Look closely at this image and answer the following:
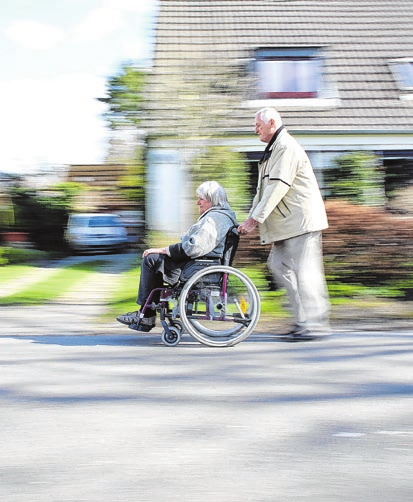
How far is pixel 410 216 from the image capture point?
31.8 ft

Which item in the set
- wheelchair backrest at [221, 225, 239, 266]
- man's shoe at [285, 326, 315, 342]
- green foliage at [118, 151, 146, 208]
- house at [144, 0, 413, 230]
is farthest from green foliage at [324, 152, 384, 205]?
green foliage at [118, 151, 146, 208]

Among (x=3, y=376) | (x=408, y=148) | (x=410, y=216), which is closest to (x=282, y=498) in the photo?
(x=3, y=376)

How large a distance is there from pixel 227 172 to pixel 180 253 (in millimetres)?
4216

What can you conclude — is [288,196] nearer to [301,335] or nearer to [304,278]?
[304,278]

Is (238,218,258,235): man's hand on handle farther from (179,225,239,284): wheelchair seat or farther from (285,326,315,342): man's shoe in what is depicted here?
(285,326,315,342): man's shoe

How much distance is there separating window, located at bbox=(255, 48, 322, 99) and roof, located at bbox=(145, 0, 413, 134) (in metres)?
0.21

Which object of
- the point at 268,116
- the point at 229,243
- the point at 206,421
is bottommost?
the point at 206,421

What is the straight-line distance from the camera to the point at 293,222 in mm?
6703

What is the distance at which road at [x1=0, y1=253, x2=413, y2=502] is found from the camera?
3.29m

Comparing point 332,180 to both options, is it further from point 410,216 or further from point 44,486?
point 44,486

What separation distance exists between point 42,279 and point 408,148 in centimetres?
816

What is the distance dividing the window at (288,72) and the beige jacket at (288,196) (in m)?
11.4

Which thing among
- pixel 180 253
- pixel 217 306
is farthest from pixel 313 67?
pixel 217 306

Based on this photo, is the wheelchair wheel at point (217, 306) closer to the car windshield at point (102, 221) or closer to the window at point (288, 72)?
the window at point (288, 72)
